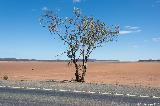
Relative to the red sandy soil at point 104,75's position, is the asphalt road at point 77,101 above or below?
below

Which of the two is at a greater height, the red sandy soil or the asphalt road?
the red sandy soil

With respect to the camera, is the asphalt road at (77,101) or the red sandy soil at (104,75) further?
the red sandy soil at (104,75)

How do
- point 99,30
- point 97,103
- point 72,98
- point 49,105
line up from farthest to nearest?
point 99,30 < point 72,98 < point 97,103 < point 49,105

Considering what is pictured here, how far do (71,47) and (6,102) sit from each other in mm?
16163

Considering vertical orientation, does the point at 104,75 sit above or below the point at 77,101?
above

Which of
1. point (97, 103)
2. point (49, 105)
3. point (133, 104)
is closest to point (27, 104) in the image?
point (49, 105)

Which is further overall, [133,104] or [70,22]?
[70,22]

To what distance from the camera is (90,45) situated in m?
31.6

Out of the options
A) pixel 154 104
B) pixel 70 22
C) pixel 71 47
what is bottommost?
pixel 154 104

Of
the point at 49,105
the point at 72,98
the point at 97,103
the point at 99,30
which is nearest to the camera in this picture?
the point at 49,105

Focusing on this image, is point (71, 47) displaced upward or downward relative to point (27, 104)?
upward

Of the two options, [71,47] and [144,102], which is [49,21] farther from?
[144,102]

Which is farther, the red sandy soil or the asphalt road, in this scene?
the red sandy soil

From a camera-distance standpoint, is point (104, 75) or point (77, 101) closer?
point (77, 101)
